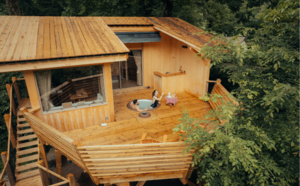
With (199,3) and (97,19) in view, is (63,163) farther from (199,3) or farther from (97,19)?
(199,3)

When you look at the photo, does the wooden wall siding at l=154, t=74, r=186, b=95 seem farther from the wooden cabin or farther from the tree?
the tree

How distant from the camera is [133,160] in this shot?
4.60 meters

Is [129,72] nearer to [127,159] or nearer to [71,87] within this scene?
[71,87]

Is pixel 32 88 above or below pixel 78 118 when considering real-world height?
above

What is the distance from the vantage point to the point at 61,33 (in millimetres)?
6707

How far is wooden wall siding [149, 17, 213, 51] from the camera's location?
7199mm

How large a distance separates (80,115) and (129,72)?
4.39 metres

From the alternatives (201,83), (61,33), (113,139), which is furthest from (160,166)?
(61,33)

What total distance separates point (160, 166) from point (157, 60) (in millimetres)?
6487

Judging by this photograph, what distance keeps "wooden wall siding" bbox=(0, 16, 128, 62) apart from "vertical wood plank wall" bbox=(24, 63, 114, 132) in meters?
0.90

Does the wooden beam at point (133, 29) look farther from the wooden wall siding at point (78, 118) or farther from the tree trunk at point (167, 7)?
the tree trunk at point (167, 7)

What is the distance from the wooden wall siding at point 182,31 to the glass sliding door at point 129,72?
1.85 meters

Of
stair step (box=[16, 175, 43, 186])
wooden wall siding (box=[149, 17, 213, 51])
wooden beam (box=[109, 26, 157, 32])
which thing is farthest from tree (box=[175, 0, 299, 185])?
stair step (box=[16, 175, 43, 186])

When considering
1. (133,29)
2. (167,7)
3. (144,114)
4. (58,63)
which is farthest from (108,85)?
(167,7)
